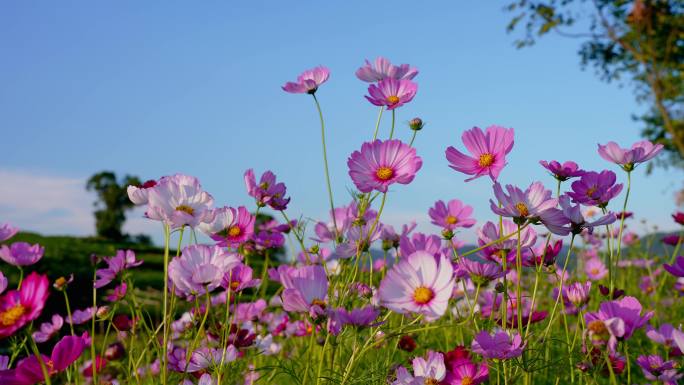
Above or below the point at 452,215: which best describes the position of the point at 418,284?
below

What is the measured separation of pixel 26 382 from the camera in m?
1.14

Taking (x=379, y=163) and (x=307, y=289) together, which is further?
(x=379, y=163)

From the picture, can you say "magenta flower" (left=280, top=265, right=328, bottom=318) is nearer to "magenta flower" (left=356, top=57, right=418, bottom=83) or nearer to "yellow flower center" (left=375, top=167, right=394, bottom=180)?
"yellow flower center" (left=375, top=167, right=394, bottom=180)

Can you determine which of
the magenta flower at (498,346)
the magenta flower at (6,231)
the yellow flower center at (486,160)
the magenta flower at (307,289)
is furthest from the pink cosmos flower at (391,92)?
the magenta flower at (6,231)

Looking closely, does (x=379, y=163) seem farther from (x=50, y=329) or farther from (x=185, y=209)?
(x=50, y=329)

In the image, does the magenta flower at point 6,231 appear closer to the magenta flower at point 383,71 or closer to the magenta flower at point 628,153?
the magenta flower at point 383,71

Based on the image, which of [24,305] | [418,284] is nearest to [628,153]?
[418,284]

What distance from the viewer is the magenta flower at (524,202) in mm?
1193

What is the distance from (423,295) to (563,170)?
0.58 metres

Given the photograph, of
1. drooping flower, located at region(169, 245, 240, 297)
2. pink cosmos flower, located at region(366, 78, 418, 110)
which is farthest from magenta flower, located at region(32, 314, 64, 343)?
pink cosmos flower, located at region(366, 78, 418, 110)

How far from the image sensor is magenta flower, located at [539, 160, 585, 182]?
145 centimetres

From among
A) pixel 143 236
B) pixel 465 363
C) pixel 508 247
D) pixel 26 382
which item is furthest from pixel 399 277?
pixel 143 236

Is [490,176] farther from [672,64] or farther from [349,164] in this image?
[672,64]

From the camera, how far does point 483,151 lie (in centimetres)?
137
